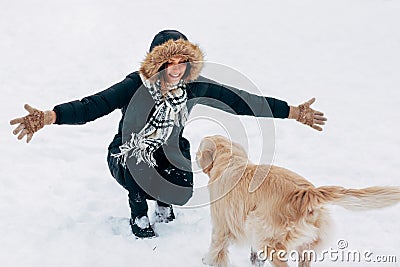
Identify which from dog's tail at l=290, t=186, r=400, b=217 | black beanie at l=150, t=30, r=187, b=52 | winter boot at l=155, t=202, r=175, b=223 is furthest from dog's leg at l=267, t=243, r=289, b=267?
black beanie at l=150, t=30, r=187, b=52

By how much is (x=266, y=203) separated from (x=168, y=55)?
3.29 ft

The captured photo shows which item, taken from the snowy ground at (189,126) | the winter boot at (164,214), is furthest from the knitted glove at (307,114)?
the winter boot at (164,214)

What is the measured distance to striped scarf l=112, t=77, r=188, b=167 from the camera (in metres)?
3.16

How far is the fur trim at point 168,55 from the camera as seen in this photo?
302 centimetres

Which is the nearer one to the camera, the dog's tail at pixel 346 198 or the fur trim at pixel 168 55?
the dog's tail at pixel 346 198

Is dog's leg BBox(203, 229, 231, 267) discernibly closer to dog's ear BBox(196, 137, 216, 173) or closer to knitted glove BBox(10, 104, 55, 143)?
dog's ear BBox(196, 137, 216, 173)

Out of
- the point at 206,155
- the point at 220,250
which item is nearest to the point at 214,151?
the point at 206,155

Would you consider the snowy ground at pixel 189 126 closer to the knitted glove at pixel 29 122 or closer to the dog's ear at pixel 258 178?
the dog's ear at pixel 258 178

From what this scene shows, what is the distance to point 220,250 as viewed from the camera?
3141mm

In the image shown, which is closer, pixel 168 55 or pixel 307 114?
pixel 168 55

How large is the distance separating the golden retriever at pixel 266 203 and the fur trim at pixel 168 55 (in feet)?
1.77

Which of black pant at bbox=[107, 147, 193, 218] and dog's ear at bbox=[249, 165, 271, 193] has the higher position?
dog's ear at bbox=[249, 165, 271, 193]

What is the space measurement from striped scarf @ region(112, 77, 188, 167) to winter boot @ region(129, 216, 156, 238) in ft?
1.21

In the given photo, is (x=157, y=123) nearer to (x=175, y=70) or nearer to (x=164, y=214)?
(x=175, y=70)
